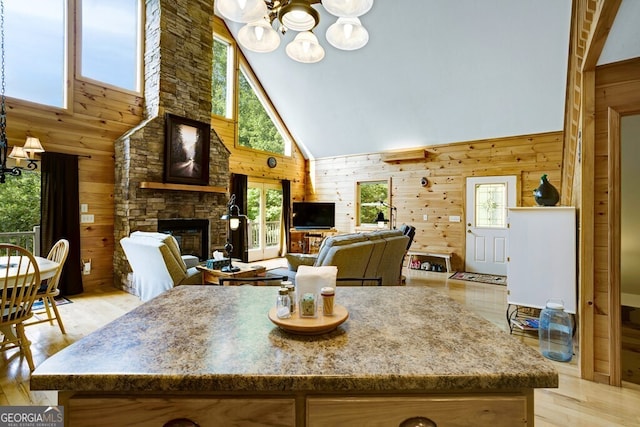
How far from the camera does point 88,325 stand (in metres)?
3.32

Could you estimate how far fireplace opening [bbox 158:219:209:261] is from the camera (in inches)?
201

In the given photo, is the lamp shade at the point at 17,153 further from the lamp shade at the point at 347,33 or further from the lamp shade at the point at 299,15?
the lamp shade at the point at 347,33

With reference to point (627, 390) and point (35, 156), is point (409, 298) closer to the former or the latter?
point (627, 390)

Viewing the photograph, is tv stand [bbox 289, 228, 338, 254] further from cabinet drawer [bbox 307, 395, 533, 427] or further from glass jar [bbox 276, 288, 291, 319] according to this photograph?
cabinet drawer [bbox 307, 395, 533, 427]

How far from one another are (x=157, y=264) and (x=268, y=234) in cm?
432

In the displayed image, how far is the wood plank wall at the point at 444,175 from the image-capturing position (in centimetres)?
554

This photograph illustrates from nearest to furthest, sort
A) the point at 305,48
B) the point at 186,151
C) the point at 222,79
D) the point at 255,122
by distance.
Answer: the point at 305,48 → the point at 186,151 → the point at 222,79 → the point at 255,122

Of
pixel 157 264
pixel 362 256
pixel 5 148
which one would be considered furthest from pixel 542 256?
pixel 5 148

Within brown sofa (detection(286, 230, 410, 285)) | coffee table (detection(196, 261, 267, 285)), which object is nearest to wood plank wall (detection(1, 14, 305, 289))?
coffee table (detection(196, 261, 267, 285))

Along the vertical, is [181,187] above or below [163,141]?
below

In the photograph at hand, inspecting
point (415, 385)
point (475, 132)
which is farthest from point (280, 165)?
point (415, 385)

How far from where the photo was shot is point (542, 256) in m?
2.99

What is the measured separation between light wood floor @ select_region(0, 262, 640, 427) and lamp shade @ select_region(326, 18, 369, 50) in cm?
234

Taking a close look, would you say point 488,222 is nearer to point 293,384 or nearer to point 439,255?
point 439,255
